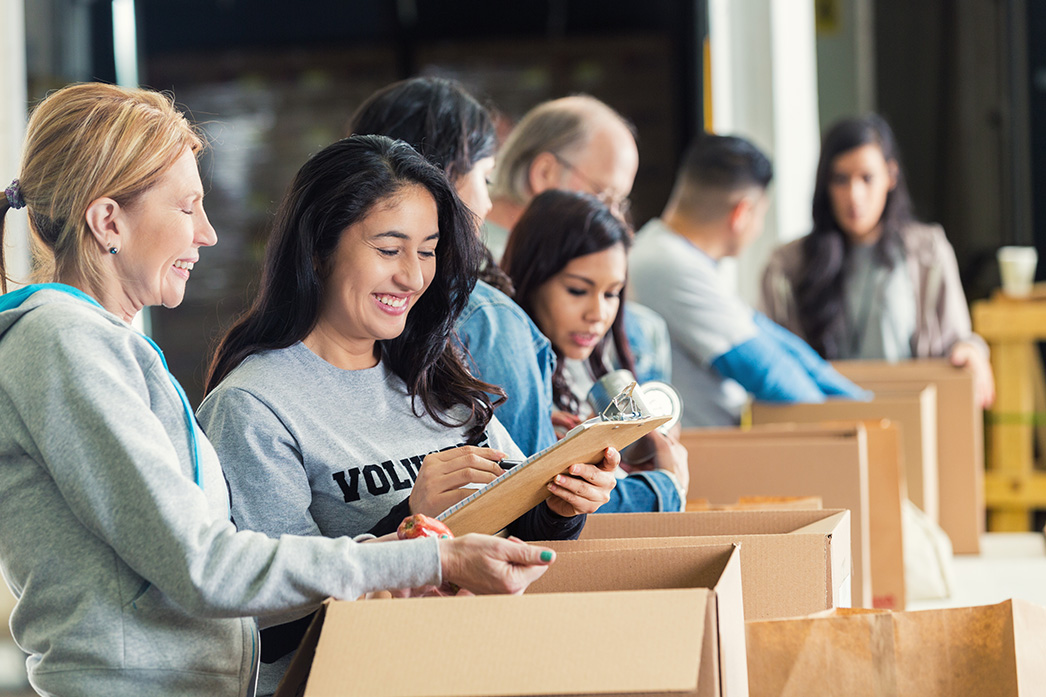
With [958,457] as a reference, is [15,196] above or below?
above

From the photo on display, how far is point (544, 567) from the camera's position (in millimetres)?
1084

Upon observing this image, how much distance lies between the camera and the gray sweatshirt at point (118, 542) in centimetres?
97

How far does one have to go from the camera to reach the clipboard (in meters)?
1.11

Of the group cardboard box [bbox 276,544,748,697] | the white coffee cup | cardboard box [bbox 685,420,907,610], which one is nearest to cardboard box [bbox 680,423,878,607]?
cardboard box [bbox 685,420,907,610]

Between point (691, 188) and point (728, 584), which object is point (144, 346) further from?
point (691, 188)

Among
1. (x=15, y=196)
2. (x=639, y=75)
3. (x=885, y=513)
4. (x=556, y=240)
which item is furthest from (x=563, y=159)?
(x=639, y=75)

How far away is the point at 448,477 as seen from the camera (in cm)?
124

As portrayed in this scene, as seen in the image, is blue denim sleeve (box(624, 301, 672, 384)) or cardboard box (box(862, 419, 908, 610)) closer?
cardboard box (box(862, 419, 908, 610))

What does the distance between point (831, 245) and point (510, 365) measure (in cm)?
225

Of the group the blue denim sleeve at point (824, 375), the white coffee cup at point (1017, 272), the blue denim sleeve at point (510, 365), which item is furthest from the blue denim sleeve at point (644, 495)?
the white coffee cup at point (1017, 272)

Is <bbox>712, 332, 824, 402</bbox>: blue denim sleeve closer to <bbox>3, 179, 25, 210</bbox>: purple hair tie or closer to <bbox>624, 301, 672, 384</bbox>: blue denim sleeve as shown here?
<bbox>624, 301, 672, 384</bbox>: blue denim sleeve

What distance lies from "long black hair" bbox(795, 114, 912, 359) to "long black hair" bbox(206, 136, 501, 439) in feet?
7.66

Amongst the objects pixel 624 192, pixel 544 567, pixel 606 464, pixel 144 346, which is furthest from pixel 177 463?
pixel 624 192

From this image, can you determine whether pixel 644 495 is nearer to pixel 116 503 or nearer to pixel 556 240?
pixel 556 240
